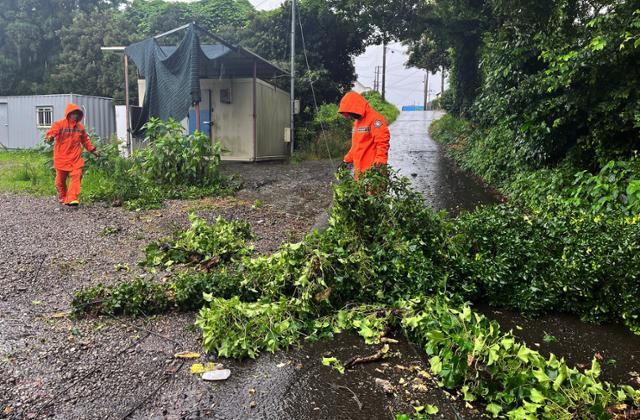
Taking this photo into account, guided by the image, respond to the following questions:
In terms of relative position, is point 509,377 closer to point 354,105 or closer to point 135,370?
point 135,370

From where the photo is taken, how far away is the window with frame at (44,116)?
1883 centimetres

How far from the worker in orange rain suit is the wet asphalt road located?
5.18 meters

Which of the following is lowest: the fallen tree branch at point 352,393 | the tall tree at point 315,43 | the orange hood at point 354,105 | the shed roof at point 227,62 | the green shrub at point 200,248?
the fallen tree branch at point 352,393

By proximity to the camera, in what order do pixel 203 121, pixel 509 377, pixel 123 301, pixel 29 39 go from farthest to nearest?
pixel 29 39 → pixel 203 121 → pixel 123 301 → pixel 509 377

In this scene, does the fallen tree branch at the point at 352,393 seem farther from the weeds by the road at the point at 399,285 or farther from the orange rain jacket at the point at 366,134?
the orange rain jacket at the point at 366,134

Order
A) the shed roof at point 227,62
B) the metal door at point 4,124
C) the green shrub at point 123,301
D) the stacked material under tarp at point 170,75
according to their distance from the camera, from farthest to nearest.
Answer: the metal door at point 4,124, the shed roof at point 227,62, the stacked material under tarp at point 170,75, the green shrub at point 123,301

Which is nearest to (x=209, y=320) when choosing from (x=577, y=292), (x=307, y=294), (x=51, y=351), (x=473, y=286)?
(x=307, y=294)

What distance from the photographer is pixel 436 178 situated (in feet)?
37.8

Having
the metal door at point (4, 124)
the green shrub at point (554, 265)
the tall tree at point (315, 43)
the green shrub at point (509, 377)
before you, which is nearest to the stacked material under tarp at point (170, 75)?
the green shrub at point (554, 265)

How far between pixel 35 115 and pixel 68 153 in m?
13.0

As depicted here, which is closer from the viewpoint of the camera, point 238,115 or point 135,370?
point 135,370

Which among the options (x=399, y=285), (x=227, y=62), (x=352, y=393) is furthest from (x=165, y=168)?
(x=352, y=393)

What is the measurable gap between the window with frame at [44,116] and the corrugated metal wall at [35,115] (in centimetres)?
11

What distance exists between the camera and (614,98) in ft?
22.4
